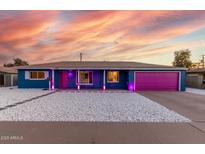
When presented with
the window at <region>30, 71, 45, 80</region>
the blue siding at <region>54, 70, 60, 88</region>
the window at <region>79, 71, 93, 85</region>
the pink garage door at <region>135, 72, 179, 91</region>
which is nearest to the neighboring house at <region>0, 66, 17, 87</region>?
the window at <region>30, 71, 45, 80</region>

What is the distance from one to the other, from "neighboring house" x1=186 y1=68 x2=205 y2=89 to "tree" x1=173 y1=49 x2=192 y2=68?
1224 inches

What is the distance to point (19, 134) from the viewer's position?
16.2ft

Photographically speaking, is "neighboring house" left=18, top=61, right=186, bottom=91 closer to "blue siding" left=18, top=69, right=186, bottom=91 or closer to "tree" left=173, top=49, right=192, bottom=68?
"blue siding" left=18, top=69, right=186, bottom=91

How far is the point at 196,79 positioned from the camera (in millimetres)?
23156

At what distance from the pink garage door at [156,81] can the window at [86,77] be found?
182 inches

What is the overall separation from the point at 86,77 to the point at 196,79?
44.3 ft

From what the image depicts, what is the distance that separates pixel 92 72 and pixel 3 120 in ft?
44.2

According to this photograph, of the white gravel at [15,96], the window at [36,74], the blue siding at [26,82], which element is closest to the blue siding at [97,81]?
the window at [36,74]

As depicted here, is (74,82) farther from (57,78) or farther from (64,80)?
(57,78)

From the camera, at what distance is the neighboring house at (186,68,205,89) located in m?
22.0

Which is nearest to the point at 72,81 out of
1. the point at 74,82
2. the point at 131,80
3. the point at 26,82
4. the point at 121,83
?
the point at 74,82
